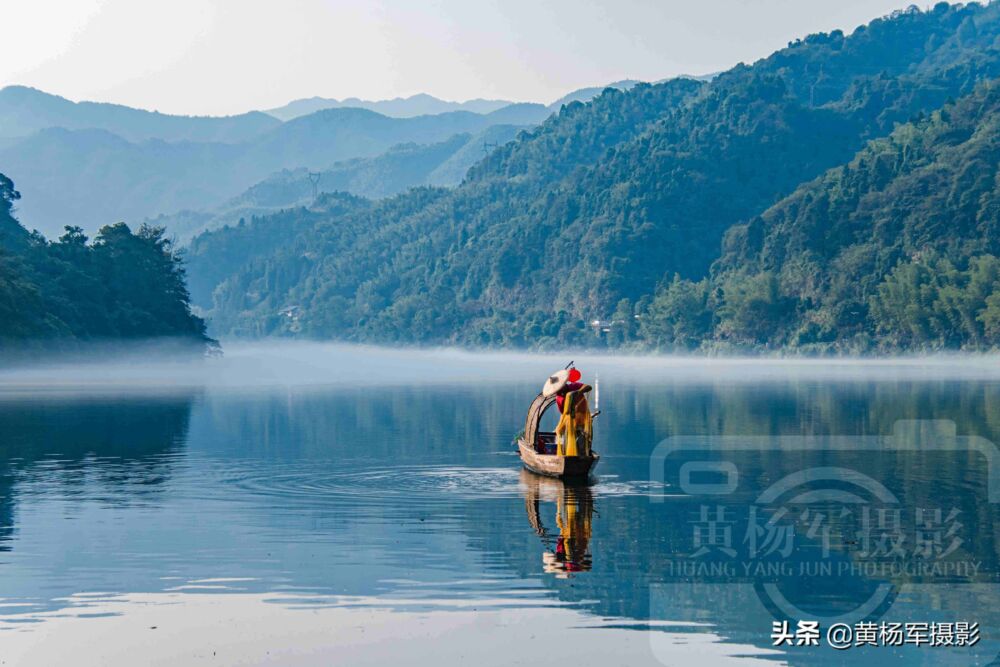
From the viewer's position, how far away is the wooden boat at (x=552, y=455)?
4275cm

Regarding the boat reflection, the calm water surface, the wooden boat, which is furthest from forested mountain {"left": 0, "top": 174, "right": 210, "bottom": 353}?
the boat reflection

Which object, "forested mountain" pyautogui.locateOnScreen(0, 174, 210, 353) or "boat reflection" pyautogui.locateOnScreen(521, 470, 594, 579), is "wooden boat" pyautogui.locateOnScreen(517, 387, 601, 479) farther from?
"forested mountain" pyautogui.locateOnScreen(0, 174, 210, 353)

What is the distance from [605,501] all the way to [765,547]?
28.0 feet

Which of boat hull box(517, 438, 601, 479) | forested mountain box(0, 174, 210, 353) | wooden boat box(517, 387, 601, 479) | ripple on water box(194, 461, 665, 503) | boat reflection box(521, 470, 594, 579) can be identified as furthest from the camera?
forested mountain box(0, 174, 210, 353)

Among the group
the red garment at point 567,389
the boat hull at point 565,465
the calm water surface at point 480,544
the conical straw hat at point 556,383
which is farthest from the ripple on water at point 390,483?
the conical straw hat at point 556,383

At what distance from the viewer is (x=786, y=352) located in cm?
19738

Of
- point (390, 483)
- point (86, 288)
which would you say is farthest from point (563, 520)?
point (86, 288)

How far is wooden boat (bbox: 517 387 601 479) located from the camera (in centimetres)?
4275

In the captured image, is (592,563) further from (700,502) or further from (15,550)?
(15,550)

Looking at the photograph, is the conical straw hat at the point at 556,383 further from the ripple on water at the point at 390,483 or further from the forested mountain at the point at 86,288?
the forested mountain at the point at 86,288

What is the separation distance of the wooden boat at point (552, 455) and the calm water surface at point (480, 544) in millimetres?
645

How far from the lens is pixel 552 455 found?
1706 inches

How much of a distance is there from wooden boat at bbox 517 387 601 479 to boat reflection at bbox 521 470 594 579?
35cm

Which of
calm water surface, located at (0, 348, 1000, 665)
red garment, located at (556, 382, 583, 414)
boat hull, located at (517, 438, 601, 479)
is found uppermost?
red garment, located at (556, 382, 583, 414)
